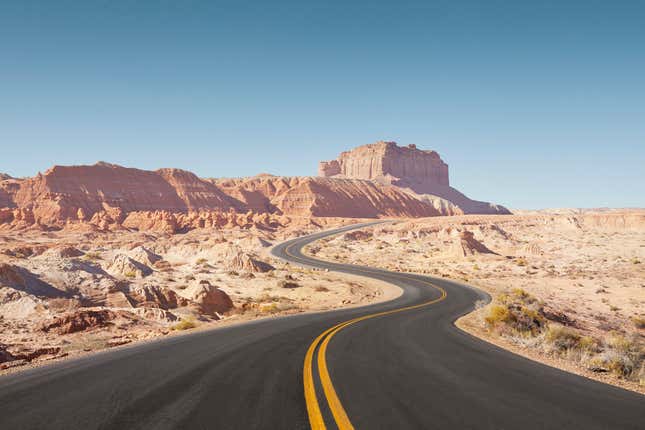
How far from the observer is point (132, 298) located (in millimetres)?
22797

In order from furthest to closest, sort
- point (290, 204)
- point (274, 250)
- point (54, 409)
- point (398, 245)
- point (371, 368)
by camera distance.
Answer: point (290, 204) → point (398, 245) → point (274, 250) → point (371, 368) → point (54, 409)

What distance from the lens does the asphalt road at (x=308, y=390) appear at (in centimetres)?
475

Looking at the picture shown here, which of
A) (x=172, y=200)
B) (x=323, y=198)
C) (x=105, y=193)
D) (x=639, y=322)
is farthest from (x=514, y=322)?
(x=323, y=198)

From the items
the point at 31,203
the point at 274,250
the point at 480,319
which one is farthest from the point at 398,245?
the point at 31,203

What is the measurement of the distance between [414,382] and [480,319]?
13071mm

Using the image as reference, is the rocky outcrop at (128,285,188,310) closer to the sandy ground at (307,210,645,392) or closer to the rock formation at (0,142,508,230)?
the sandy ground at (307,210,645,392)

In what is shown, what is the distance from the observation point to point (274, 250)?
218 ft

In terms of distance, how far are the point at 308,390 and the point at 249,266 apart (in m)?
38.3

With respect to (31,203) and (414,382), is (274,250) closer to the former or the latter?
(414,382)

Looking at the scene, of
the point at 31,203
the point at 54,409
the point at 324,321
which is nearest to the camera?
the point at 54,409

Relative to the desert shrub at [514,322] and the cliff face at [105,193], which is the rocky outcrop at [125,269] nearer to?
the desert shrub at [514,322]

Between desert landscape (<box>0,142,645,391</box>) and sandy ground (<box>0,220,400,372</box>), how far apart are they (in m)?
0.11

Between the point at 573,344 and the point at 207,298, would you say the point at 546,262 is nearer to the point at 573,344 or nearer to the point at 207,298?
the point at 573,344

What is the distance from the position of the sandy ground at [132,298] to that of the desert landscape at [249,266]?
0.11 meters
